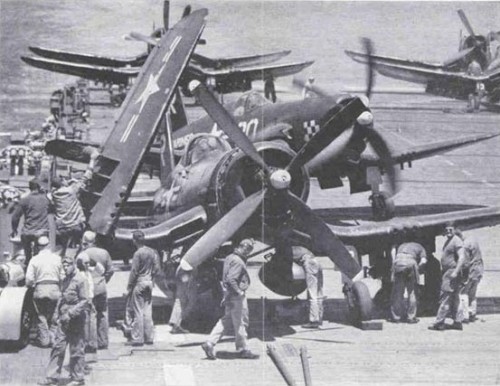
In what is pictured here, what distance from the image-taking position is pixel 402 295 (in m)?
13.7

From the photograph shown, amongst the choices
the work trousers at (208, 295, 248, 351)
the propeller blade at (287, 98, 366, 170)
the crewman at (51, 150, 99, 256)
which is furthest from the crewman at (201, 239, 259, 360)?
the crewman at (51, 150, 99, 256)

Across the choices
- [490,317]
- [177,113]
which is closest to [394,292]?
[490,317]

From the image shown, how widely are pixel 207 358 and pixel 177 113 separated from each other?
→ 12.5 metres

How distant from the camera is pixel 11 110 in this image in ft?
129

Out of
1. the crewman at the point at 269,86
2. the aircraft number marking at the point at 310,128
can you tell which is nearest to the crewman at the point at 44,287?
the aircraft number marking at the point at 310,128

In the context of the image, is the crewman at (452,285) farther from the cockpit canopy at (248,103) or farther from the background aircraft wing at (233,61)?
the background aircraft wing at (233,61)

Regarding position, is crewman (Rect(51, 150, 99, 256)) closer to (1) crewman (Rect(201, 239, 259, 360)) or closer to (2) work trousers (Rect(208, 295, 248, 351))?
(1) crewman (Rect(201, 239, 259, 360))

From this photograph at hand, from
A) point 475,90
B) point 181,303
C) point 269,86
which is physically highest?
point 475,90

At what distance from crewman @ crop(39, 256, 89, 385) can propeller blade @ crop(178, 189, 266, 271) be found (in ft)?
8.31

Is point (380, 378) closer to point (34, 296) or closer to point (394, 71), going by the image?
point (34, 296)

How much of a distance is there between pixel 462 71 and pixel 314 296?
28.6 metres

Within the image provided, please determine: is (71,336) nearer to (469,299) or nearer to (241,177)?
(241,177)

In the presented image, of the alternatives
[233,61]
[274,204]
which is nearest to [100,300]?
[274,204]

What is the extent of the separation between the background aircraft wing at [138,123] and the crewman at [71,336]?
115 inches
